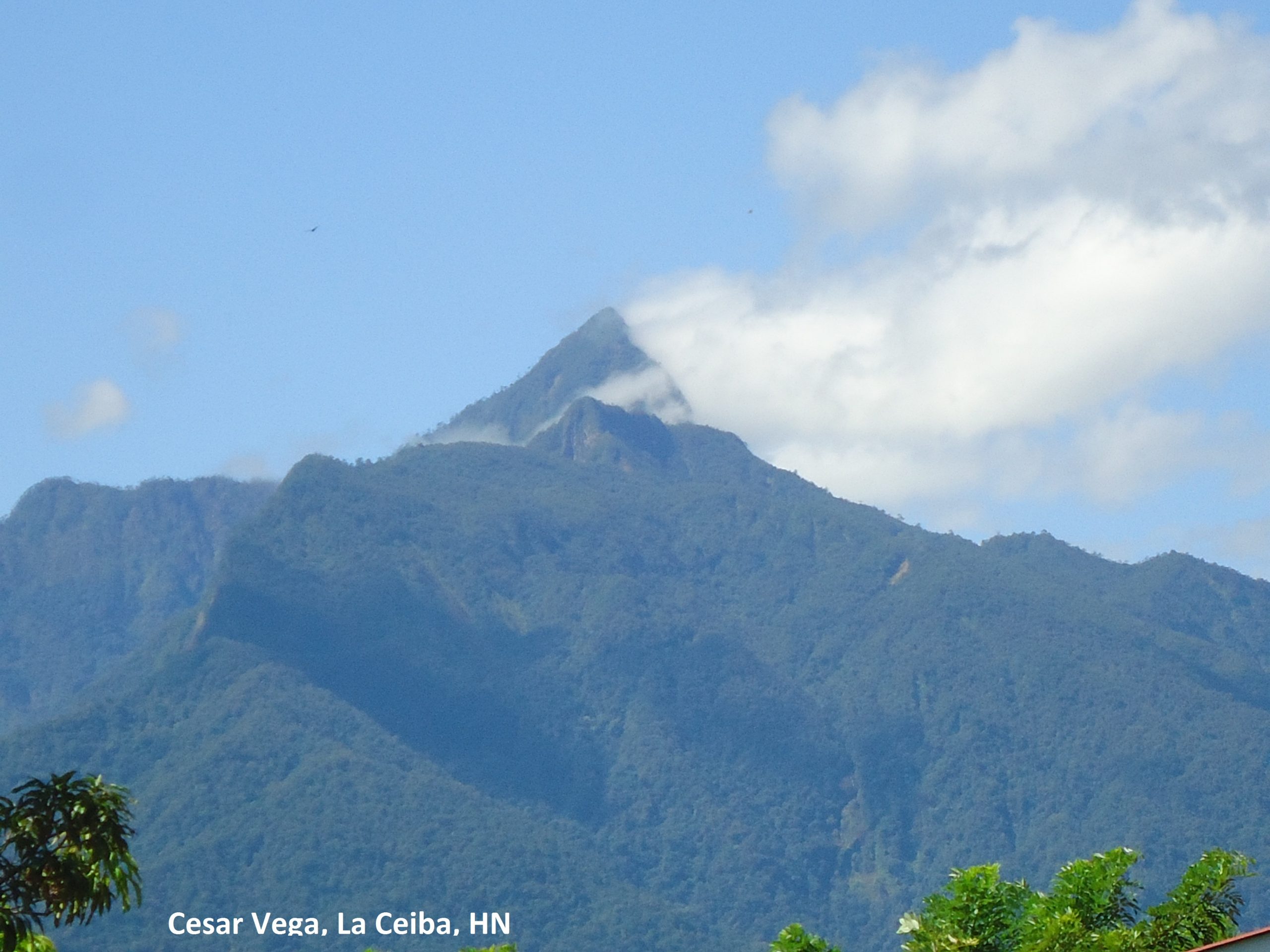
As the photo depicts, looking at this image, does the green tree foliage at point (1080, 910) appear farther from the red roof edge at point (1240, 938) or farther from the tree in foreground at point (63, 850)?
the tree in foreground at point (63, 850)

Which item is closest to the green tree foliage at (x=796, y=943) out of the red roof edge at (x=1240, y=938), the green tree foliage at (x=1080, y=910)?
the green tree foliage at (x=1080, y=910)

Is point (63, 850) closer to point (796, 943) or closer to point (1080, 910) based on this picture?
point (796, 943)

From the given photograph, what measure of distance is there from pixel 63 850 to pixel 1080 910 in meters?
16.4

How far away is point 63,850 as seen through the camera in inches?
735

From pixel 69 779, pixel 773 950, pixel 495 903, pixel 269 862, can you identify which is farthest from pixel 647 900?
pixel 69 779

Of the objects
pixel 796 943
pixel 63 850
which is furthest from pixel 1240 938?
pixel 63 850

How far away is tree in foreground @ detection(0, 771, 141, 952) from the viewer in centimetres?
1836

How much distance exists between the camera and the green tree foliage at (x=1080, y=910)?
90.5ft

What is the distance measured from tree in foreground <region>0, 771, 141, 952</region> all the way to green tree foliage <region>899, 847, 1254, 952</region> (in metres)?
13.0

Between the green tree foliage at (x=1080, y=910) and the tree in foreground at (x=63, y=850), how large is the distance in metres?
13.0

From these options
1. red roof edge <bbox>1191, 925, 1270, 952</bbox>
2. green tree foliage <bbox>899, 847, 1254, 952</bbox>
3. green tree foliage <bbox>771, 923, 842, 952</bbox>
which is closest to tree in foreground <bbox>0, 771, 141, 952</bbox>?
red roof edge <bbox>1191, 925, 1270, 952</bbox>

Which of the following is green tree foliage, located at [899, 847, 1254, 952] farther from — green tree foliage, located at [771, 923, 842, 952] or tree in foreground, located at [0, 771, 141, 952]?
tree in foreground, located at [0, 771, 141, 952]

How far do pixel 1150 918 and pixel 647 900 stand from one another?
172m

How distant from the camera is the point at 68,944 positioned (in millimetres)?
165125
